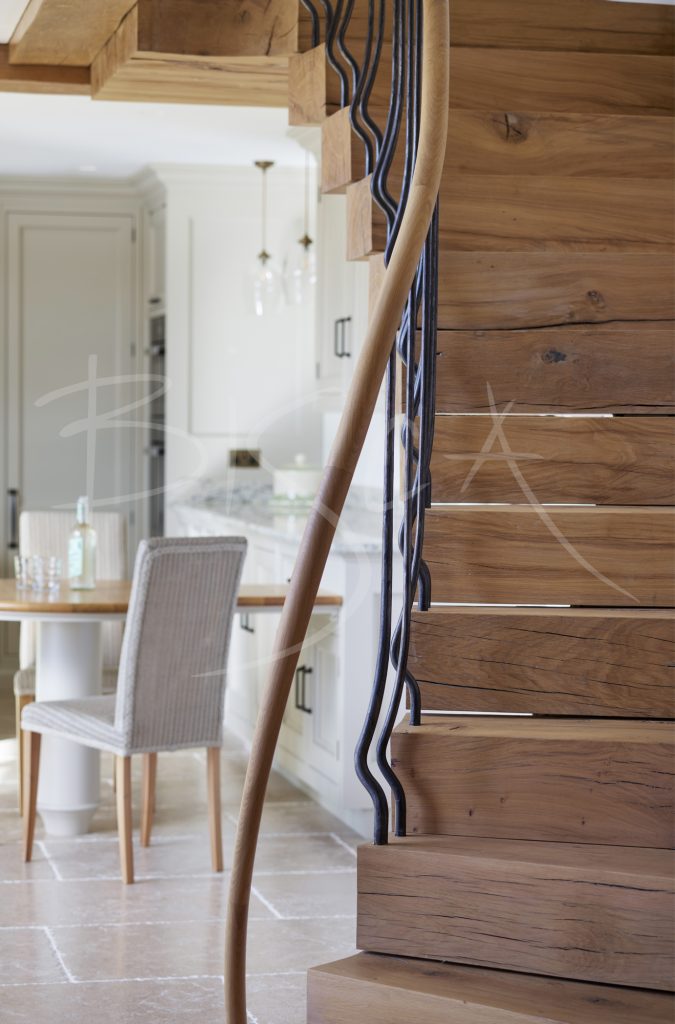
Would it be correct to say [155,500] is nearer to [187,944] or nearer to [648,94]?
[187,944]

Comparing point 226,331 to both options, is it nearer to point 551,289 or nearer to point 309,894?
point 309,894

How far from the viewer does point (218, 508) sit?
274 inches

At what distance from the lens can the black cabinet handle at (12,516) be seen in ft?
24.5

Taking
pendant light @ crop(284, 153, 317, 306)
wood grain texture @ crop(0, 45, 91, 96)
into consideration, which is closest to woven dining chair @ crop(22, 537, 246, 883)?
wood grain texture @ crop(0, 45, 91, 96)

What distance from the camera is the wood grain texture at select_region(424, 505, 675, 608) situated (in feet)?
8.34

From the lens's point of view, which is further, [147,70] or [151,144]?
[151,144]

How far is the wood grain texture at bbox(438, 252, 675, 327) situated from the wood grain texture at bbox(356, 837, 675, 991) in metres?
1.03

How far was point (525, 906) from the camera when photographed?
6.88 feet

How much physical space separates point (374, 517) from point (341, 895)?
1866mm

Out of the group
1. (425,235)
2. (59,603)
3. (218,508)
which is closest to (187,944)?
(59,603)

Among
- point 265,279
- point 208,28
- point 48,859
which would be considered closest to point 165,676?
point 48,859

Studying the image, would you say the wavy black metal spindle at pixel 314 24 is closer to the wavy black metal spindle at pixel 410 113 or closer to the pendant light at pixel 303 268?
the wavy black metal spindle at pixel 410 113

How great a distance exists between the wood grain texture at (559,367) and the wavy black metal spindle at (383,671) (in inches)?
15.5

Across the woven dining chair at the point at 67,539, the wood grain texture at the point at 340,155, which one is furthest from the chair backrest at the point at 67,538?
the wood grain texture at the point at 340,155
